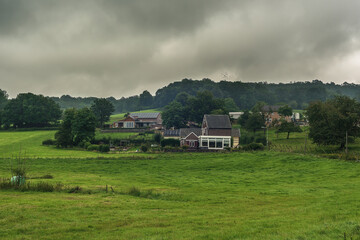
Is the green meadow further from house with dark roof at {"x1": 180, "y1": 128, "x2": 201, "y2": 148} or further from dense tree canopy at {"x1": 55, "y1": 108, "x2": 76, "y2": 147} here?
dense tree canopy at {"x1": 55, "y1": 108, "x2": 76, "y2": 147}

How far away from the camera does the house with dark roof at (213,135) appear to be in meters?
73.8

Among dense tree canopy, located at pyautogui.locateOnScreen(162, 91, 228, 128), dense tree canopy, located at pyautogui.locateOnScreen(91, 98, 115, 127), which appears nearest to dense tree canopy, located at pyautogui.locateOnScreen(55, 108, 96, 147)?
dense tree canopy, located at pyautogui.locateOnScreen(162, 91, 228, 128)

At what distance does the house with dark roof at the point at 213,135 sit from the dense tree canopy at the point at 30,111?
197 feet

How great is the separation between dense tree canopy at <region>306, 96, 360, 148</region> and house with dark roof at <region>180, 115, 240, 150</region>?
21.8 meters

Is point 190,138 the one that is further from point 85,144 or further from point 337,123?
point 337,123

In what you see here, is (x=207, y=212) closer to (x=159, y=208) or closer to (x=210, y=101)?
(x=159, y=208)

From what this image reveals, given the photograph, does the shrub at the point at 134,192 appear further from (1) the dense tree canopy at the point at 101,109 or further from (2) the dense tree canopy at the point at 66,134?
(1) the dense tree canopy at the point at 101,109

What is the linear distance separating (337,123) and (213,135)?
31.1 m

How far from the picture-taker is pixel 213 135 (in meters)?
76.9

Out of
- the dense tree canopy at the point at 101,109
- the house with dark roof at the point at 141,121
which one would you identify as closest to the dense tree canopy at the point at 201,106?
the house with dark roof at the point at 141,121

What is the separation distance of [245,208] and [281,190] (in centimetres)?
765

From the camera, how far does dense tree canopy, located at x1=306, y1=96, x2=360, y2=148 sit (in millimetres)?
52500

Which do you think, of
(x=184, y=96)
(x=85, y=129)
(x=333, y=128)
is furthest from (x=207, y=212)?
(x=184, y=96)

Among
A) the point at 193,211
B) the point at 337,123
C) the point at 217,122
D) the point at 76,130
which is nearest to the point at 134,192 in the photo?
the point at 193,211
